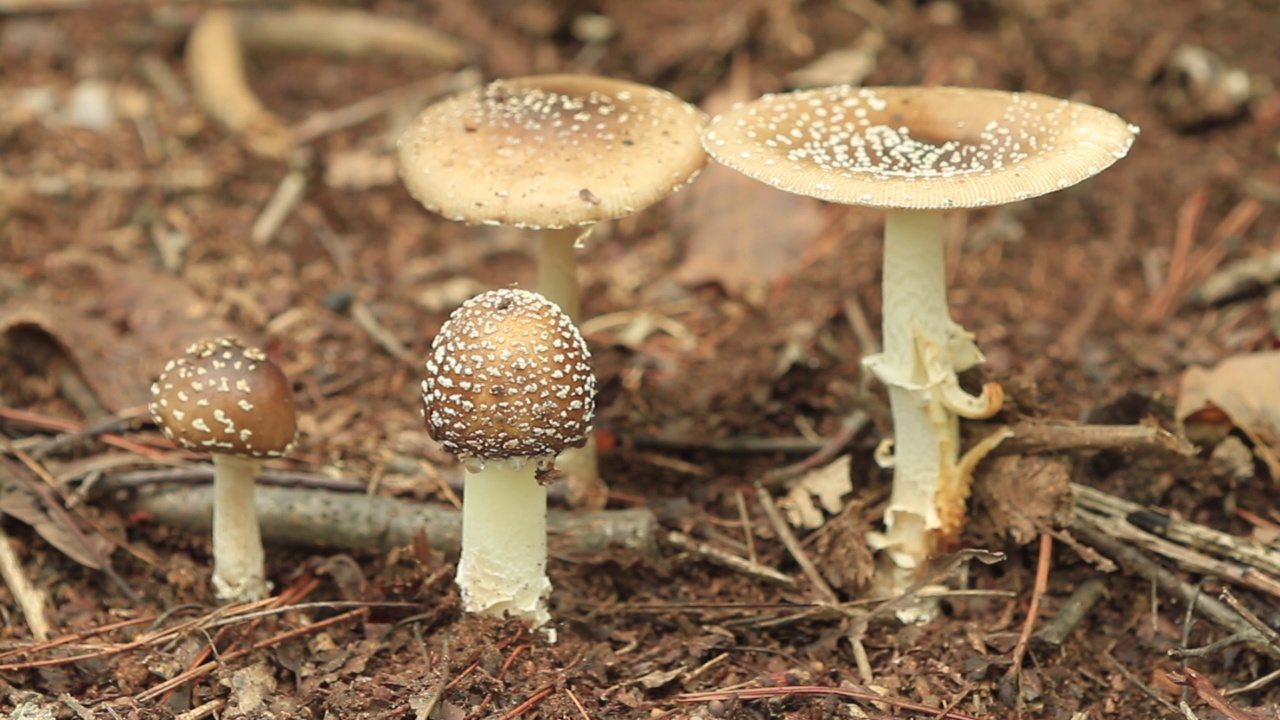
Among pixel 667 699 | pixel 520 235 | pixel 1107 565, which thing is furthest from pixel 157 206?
pixel 1107 565

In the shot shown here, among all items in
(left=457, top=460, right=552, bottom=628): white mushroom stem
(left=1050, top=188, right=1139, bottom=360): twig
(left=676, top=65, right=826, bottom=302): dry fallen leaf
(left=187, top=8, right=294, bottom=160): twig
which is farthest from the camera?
(left=187, top=8, right=294, bottom=160): twig

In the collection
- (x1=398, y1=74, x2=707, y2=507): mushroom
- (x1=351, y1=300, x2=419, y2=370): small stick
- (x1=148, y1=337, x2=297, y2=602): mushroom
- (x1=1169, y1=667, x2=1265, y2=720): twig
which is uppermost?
(x1=398, y1=74, x2=707, y2=507): mushroom

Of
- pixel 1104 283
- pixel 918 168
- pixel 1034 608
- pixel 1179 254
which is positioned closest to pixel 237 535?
pixel 918 168

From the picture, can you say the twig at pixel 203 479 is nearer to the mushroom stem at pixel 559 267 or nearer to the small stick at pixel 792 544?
the mushroom stem at pixel 559 267

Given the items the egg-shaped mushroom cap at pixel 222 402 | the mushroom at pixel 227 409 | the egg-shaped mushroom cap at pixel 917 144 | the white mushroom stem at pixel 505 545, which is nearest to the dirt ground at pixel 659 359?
the white mushroom stem at pixel 505 545

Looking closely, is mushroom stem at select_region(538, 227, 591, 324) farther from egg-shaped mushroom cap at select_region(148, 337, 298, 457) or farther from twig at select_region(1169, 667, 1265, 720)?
twig at select_region(1169, 667, 1265, 720)

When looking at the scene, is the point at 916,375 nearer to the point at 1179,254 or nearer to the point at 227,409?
the point at 227,409

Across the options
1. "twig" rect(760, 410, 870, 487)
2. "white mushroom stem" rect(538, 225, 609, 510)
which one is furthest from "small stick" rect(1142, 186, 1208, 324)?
"white mushroom stem" rect(538, 225, 609, 510)
